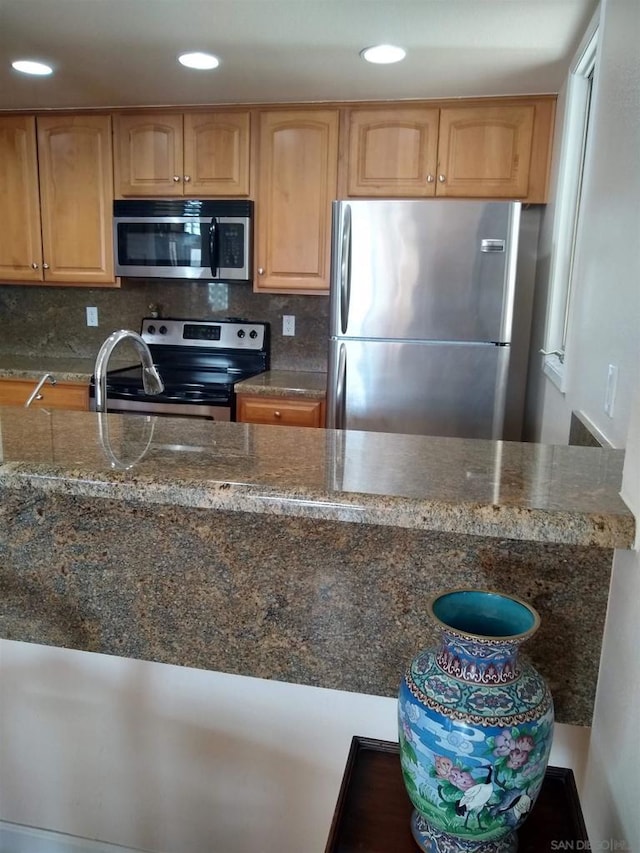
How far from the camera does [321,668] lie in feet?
3.61

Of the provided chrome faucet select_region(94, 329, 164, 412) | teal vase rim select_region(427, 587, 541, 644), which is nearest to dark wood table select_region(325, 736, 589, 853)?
teal vase rim select_region(427, 587, 541, 644)

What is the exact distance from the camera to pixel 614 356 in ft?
4.68

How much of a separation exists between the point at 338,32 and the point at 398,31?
205 mm

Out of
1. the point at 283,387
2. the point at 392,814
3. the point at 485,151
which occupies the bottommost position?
the point at 392,814

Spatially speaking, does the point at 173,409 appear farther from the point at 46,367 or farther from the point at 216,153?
the point at 216,153

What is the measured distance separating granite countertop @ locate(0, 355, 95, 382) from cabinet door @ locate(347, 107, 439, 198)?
162 centimetres

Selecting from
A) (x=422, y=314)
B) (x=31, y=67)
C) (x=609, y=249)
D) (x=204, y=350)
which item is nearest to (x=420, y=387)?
(x=422, y=314)

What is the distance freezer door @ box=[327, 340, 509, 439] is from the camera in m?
2.48

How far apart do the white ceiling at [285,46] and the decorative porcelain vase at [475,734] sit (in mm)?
1981

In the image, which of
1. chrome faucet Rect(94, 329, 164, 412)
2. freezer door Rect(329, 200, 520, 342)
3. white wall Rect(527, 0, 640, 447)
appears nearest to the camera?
white wall Rect(527, 0, 640, 447)

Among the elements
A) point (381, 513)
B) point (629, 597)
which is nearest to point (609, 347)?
point (629, 597)

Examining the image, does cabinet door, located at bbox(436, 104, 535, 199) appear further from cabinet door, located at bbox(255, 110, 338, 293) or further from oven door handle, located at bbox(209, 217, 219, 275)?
oven door handle, located at bbox(209, 217, 219, 275)

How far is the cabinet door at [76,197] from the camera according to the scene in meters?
3.16

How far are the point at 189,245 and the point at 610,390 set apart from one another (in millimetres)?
2274
